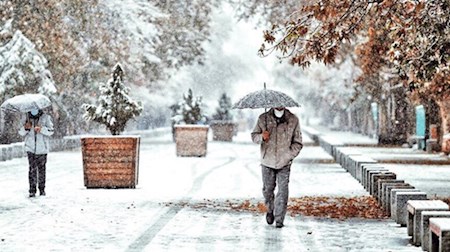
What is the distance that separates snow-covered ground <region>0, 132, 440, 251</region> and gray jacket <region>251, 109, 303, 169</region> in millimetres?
859

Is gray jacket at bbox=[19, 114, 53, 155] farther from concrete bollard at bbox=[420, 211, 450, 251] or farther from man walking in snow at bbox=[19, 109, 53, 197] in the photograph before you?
concrete bollard at bbox=[420, 211, 450, 251]

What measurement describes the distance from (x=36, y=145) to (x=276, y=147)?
18.8ft

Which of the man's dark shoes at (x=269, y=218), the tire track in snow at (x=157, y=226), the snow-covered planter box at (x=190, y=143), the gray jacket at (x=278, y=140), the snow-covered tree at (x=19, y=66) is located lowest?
the tire track in snow at (x=157, y=226)

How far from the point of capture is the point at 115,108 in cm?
2022

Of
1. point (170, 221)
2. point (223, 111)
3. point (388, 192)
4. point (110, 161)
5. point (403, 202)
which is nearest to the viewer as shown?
point (403, 202)

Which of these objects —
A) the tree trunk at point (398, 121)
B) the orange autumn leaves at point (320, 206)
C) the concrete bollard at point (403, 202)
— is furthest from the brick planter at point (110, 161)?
the tree trunk at point (398, 121)

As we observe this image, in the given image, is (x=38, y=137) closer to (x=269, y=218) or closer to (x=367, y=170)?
(x=269, y=218)

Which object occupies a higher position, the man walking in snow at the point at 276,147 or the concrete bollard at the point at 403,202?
the man walking in snow at the point at 276,147

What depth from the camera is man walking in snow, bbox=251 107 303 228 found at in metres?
13.4

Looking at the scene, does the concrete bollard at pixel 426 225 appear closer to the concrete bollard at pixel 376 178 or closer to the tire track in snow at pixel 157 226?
the tire track in snow at pixel 157 226

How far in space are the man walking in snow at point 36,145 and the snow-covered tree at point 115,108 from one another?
241 centimetres

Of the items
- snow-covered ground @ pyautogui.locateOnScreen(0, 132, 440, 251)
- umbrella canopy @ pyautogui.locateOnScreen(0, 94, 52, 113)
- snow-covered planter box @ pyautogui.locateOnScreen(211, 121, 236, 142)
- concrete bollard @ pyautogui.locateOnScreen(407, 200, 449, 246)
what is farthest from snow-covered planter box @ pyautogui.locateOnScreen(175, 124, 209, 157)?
concrete bollard @ pyautogui.locateOnScreen(407, 200, 449, 246)

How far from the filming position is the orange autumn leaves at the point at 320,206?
14.9 metres

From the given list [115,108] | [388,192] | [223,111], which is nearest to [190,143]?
[115,108]
